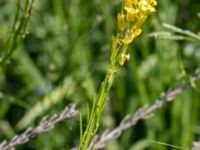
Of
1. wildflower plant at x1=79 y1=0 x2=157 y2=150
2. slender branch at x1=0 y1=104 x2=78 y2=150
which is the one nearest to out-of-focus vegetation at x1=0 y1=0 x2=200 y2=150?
slender branch at x1=0 y1=104 x2=78 y2=150

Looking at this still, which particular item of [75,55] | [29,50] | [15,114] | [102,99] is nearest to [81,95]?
[75,55]

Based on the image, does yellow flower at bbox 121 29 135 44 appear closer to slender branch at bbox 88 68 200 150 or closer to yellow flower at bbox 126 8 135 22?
yellow flower at bbox 126 8 135 22

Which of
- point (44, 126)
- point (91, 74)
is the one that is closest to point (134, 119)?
point (44, 126)

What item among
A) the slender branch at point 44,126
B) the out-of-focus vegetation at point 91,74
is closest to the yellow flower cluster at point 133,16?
the slender branch at point 44,126

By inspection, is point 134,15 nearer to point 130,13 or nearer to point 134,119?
point 130,13

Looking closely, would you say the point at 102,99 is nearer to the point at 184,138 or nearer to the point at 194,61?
the point at 184,138

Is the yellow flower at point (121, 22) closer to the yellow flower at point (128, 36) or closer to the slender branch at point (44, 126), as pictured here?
the yellow flower at point (128, 36)
